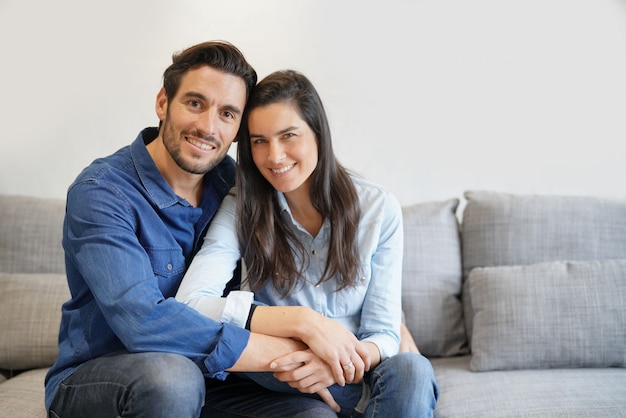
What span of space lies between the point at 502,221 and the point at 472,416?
2.37 ft

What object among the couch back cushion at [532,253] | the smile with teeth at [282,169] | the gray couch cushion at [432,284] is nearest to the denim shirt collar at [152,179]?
the smile with teeth at [282,169]

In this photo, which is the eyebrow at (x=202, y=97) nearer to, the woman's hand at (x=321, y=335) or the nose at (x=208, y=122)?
the nose at (x=208, y=122)

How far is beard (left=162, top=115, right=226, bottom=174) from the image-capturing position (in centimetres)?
162

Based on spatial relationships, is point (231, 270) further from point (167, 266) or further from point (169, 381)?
point (169, 381)

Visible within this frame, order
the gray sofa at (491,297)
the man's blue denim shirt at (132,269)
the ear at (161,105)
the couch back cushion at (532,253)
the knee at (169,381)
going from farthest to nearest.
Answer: the couch back cushion at (532,253)
the gray sofa at (491,297)
the ear at (161,105)
the man's blue denim shirt at (132,269)
the knee at (169,381)

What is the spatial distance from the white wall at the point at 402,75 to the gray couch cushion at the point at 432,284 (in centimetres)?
28

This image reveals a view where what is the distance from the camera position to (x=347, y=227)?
1.70 metres

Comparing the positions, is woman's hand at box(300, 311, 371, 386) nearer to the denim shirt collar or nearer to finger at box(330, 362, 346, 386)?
finger at box(330, 362, 346, 386)

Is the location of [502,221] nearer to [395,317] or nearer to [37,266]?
[395,317]

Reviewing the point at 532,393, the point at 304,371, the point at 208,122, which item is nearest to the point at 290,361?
the point at 304,371

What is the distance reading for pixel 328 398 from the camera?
5.09 feet

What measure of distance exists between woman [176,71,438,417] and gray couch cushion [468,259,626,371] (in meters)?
0.45

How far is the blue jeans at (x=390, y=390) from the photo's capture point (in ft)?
4.67

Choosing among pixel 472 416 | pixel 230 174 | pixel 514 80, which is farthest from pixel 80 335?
pixel 514 80
